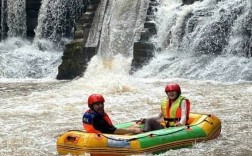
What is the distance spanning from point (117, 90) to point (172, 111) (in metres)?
5.25

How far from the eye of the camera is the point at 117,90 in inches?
518

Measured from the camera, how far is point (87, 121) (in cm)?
725

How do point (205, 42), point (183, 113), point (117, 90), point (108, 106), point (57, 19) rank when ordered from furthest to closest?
point (57, 19)
point (205, 42)
point (117, 90)
point (108, 106)
point (183, 113)

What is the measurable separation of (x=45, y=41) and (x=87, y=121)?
13.8 metres

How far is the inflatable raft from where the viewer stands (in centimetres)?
703

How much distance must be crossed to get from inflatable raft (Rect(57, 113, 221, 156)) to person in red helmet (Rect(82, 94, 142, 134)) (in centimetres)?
15

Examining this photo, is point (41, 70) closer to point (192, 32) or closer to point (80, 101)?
point (192, 32)

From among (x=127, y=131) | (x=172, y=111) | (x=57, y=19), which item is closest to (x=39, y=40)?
(x=57, y=19)

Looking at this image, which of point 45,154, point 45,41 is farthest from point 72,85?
point 45,154

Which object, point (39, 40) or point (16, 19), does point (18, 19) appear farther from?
point (39, 40)

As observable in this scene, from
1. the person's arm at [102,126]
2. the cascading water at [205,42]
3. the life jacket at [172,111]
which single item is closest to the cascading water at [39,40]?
the cascading water at [205,42]

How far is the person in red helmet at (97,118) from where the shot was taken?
7141mm

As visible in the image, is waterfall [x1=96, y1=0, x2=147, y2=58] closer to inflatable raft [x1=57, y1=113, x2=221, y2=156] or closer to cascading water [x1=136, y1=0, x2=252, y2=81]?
cascading water [x1=136, y1=0, x2=252, y2=81]

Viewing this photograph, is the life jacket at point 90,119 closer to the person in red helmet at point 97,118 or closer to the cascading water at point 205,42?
the person in red helmet at point 97,118
